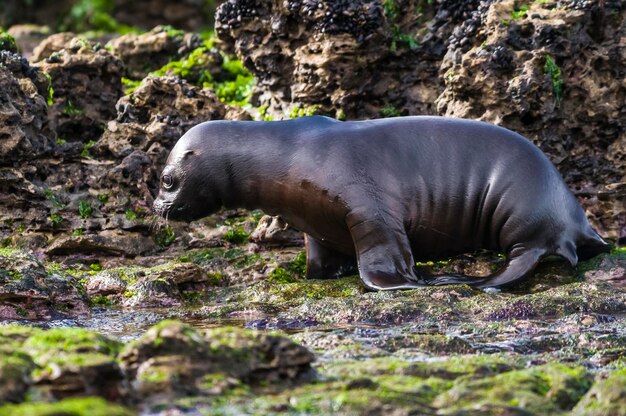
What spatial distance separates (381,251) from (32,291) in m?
2.55

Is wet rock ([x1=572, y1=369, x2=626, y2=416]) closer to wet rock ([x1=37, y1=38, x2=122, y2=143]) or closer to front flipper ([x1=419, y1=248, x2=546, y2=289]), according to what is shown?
front flipper ([x1=419, y1=248, x2=546, y2=289])

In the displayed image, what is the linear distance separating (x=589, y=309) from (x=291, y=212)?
103 inches

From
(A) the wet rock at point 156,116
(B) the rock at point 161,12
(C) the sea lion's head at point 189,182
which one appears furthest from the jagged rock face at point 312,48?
(B) the rock at point 161,12

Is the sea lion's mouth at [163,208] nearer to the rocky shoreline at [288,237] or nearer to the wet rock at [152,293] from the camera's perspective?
the rocky shoreline at [288,237]

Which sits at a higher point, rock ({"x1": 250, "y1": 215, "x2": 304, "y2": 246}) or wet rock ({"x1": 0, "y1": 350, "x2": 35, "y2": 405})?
wet rock ({"x1": 0, "y1": 350, "x2": 35, "y2": 405})

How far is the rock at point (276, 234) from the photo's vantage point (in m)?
9.30

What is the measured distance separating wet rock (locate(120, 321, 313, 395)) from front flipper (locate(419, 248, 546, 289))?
3.67 metres

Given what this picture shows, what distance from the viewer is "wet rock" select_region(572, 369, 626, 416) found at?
3.85 meters

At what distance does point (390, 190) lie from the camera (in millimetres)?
8039

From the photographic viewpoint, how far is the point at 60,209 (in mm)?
9398

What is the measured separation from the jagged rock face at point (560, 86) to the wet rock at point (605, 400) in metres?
5.58

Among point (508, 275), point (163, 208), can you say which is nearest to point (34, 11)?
point (163, 208)

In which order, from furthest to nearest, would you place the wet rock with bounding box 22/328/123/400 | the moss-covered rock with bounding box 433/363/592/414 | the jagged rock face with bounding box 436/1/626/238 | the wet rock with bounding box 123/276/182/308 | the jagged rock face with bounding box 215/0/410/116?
the jagged rock face with bounding box 215/0/410/116, the jagged rock face with bounding box 436/1/626/238, the wet rock with bounding box 123/276/182/308, the moss-covered rock with bounding box 433/363/592/414, the wet rock with bounding box 22/328/123/400

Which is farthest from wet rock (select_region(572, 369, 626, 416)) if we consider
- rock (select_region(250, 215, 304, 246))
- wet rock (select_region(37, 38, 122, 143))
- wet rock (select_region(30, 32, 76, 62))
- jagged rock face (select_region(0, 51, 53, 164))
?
wet rock (select_region(30, 32, 76, 62))
